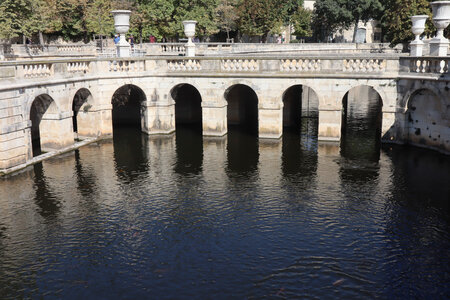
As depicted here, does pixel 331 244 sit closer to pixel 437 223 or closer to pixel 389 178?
pixel 437 223

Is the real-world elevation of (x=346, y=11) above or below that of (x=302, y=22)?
above

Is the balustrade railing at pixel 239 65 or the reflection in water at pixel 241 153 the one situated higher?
the balustrade railing at pixel 239 65

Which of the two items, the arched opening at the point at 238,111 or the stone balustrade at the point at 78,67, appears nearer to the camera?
the stone balustrade at the point at 78,67

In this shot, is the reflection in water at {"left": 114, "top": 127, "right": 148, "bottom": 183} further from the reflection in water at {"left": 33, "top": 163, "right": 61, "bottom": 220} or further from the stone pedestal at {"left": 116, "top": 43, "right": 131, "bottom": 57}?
the stone pedestal at {"left": 116, "top": 43, "right": 131, "bottom": 57}

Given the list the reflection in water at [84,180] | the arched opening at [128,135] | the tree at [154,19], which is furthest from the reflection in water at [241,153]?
the tree at [154,19]

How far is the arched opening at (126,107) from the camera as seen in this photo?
144ft

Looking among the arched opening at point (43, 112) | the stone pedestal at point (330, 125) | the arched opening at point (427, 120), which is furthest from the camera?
the stone pedestal at point (330, 125)

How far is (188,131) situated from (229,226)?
20185 mm

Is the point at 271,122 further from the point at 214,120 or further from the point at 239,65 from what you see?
the point at 239,65

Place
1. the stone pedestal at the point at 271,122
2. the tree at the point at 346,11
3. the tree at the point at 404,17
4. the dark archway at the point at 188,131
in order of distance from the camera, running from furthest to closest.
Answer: the tree at the point at 346,11, the tree at the point at 404,17, the stone pedestal at the point at 271,122, the dark archway at the point at 188,131

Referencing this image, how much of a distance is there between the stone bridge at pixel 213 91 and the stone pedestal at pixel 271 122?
73 millimetres

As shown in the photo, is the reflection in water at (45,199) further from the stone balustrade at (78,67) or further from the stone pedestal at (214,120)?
the stone pedestal at (214,120)

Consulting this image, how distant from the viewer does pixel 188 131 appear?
40.3 m

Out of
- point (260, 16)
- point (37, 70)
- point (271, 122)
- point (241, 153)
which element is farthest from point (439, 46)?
point (260, 16)
